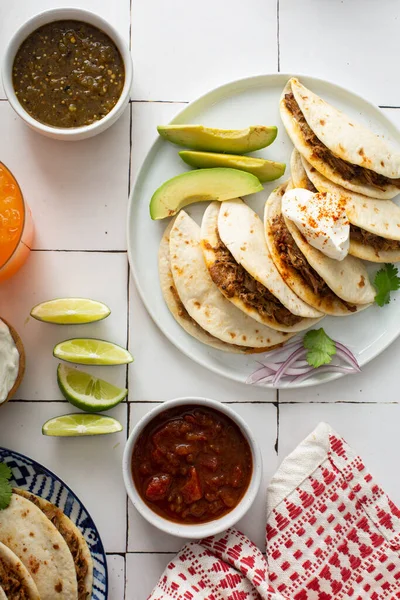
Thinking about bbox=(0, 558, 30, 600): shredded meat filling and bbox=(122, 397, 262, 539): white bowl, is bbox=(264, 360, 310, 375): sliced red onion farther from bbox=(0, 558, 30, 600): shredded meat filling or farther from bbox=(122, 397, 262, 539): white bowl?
bbox=(0, 558, 30, 600): shredded meat filling

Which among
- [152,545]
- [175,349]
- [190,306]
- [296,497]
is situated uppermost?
[190,306]

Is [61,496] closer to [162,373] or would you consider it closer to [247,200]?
[162,373]

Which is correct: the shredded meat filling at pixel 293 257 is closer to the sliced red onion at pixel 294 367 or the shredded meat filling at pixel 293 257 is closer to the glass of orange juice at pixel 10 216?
the sliced red onion at pixel 294 367

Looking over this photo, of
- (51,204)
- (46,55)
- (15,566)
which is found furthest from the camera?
(51,204)

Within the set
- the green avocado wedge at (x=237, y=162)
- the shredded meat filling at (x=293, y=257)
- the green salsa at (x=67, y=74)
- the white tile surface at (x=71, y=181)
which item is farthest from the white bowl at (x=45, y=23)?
the shredded meat filling at (x=293, y=257)

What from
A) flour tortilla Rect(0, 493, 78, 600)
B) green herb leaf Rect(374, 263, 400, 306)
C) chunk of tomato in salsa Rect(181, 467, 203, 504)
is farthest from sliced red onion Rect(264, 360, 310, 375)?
flour tortilla Rect(0, 493, 78, 600)

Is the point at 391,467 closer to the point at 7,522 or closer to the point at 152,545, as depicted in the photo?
the point at 152,545

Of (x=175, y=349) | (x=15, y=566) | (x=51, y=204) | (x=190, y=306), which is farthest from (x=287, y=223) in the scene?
(x=15, y=566)
